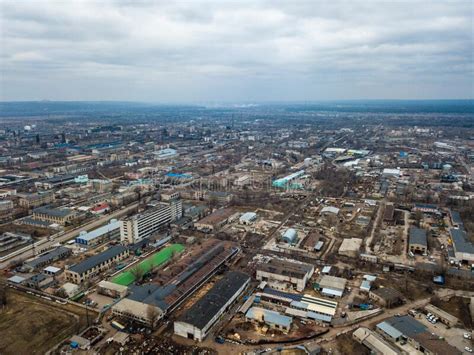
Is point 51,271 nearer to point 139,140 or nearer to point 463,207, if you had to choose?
point 463,207

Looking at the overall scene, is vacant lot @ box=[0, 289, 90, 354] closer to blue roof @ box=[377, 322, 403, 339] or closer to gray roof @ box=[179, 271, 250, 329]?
gray roof @ box=[179, 271, 250, 329]

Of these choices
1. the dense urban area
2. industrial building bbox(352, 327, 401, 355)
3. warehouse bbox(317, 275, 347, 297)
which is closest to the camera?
industrial building bbox(352, 327, 401, 355)

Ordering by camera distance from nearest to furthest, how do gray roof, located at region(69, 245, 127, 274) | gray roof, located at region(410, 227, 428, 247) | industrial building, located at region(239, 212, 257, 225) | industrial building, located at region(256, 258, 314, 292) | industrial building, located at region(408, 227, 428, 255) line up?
1. industrial building, located at region(256, 258, 314, 292)
2. gray roof, located at region(69, 245, 127, 274)
3. industrial building, located at region(408, 227, 428, 255)
4. gray roof, located at region(410, 227, 428, 247)
5. industrial building, located at region(239, 212, 257, 225)

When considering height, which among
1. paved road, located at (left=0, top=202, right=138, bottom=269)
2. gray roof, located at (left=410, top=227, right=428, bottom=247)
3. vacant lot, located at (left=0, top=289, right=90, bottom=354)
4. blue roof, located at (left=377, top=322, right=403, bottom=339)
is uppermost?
gray roof, located at (left=410, top=227, right=428, bottom=247)

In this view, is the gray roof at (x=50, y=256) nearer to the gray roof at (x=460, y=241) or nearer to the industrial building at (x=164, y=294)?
the industrial building at (x=164, y=294)

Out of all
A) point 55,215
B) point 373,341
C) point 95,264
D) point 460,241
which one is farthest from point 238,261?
point 55,215

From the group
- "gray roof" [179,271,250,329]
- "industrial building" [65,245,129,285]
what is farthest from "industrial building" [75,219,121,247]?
"gray roof" [179,271,250,329]

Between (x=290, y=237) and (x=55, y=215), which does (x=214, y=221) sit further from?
(x=55, y=215)
